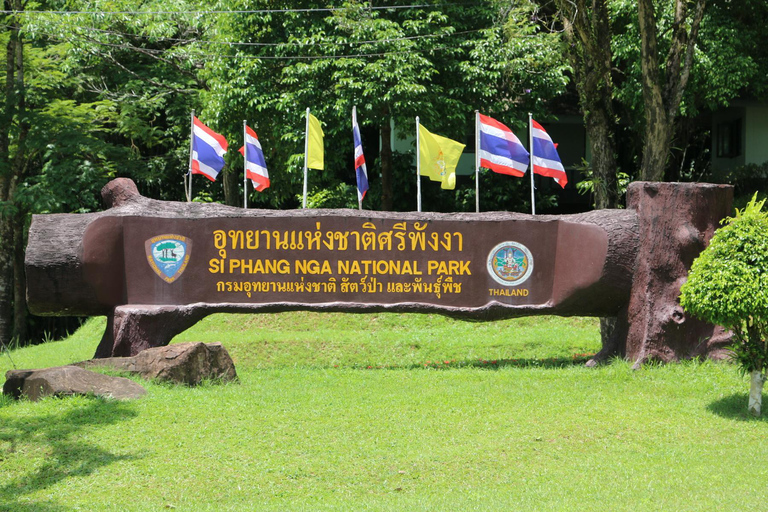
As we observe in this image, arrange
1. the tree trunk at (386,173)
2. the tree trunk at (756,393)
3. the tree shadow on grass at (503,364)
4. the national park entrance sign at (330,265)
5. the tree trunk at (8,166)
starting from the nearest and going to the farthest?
the tree trunk at (756,393)
the national park entrance sign at (330,265)
the tree shadow on grass at (503,364)
the tree trunk at (8,166)
the tree trunk at (386,173)

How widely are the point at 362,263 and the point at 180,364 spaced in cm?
287

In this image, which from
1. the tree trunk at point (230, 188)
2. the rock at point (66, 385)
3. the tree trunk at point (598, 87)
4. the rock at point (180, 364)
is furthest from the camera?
the tree trunk at point (230, 188)

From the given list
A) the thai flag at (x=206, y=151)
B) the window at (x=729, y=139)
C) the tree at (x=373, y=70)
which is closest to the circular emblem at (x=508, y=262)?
the thai flag at (x=206, y=151)

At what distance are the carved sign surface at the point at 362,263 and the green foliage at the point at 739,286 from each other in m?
2.90

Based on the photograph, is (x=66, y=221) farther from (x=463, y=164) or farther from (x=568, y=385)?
(x=463, y=164)

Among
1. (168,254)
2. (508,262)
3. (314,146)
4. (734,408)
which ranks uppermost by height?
(314,146)

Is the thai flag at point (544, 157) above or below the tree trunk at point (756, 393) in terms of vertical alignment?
above

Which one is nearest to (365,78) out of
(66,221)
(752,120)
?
(66,221)

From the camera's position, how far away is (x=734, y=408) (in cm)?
881

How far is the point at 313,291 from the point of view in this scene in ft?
36.6

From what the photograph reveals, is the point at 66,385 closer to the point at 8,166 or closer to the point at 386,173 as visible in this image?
the point at 8,166

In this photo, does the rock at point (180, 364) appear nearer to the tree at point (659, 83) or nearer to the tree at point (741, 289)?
the tree at point (741, 289)

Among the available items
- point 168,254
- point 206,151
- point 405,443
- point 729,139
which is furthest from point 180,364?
point 729,139

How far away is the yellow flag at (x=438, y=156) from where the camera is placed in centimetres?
1252
